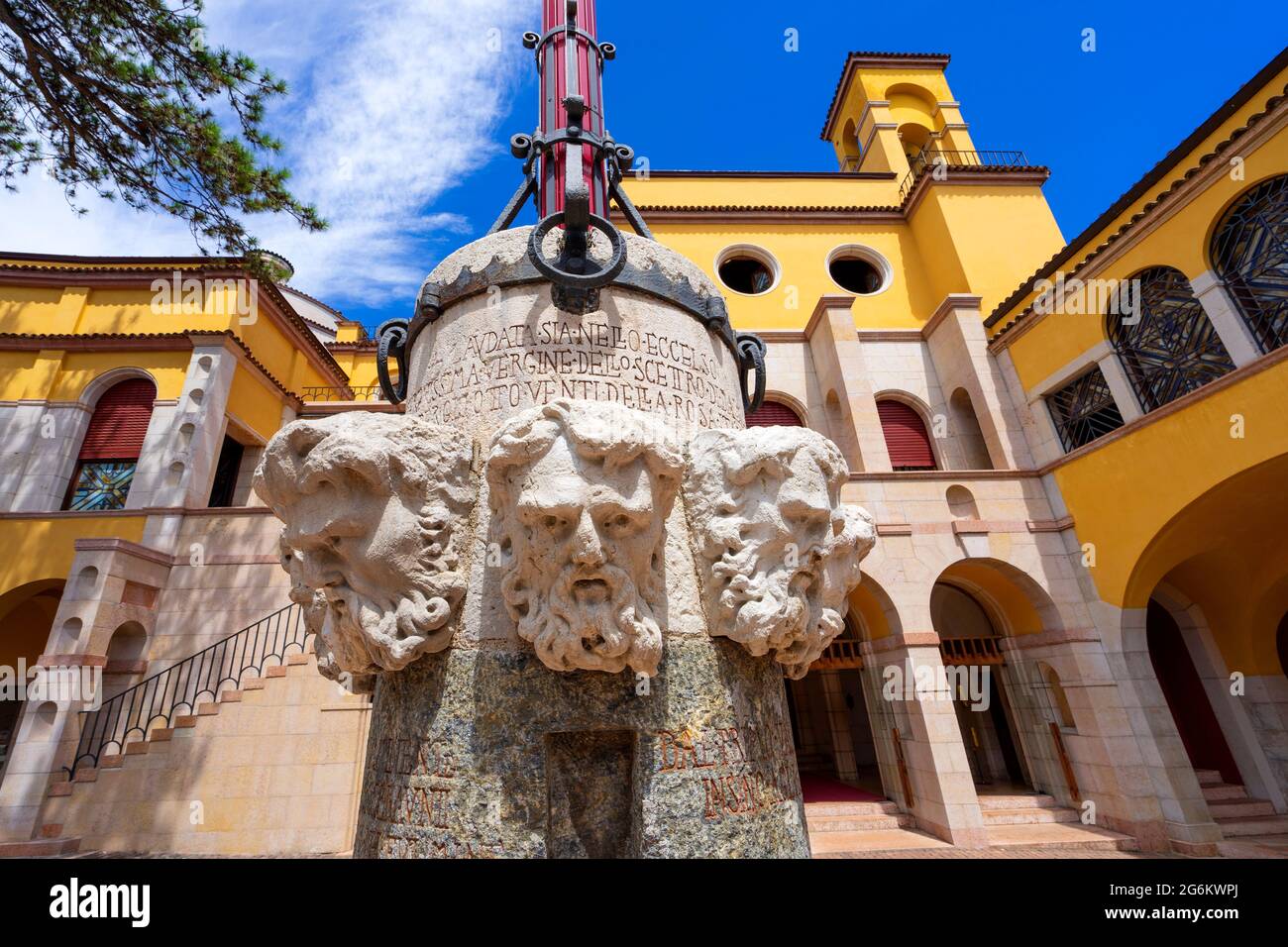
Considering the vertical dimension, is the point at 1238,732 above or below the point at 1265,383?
below

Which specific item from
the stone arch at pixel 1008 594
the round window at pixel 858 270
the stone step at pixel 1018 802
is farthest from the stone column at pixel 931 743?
the round window at pixel 858 270

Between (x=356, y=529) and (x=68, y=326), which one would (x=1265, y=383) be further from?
(x=68, y=326)

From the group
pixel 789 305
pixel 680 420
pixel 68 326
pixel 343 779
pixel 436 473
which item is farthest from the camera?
pixel 789 305

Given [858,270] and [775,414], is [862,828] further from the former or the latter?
[858,270]

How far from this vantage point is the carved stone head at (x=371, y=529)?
2010 millimetres

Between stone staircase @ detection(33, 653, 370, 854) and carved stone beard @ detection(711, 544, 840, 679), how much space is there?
6.37 m

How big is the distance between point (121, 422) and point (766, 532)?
44.6 ft

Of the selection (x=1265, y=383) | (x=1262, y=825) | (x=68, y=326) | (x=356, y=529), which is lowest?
(x=1262, y=825)

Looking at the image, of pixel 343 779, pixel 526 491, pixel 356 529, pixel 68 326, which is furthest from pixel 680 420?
pixel 68 326

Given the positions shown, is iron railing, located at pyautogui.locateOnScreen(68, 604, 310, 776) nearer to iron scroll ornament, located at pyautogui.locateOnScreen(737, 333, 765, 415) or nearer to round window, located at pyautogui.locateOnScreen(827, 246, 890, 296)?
iron scroll ornament, located at pyautogui.locateOnScreen(737, 333, 765, 415)

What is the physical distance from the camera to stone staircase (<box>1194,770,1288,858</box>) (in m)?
7.86

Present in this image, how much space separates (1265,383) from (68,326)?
19.0 m

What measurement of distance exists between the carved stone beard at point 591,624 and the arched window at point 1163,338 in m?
9.77
